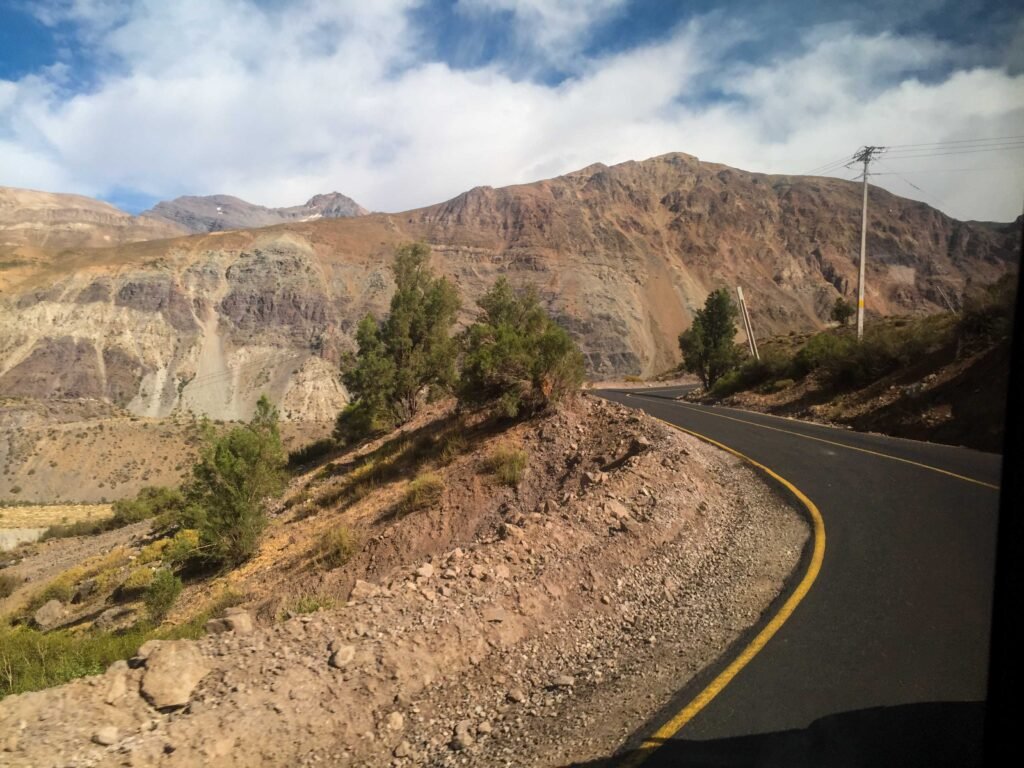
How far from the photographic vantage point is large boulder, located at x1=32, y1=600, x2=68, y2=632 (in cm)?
1486

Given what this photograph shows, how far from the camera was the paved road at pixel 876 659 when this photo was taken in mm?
3678

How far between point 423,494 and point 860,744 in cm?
938

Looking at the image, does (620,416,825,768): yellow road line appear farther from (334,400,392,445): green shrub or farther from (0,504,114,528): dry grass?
(0,504,114,528): dry grass

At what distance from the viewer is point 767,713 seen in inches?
161

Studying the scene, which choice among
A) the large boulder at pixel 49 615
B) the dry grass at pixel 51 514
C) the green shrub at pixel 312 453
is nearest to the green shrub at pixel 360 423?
the green shrub at pixel 312 453

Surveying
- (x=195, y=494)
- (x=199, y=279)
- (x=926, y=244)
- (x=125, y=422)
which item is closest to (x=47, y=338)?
(x=199, y=279)

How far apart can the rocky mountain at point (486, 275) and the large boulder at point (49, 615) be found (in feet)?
185

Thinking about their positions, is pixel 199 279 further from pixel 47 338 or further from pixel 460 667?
pixel 460 667

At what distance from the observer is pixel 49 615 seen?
15.2 meters

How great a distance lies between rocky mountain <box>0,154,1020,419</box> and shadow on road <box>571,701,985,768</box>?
72.2 m

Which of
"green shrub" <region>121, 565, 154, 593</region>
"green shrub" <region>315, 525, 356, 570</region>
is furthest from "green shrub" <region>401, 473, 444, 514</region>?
"green shrub" <region>121, 565, 154, 593</region>

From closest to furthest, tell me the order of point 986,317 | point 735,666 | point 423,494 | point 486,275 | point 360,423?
point 735,666, point 423,494, point 986,317, point 360,423, point 486,275

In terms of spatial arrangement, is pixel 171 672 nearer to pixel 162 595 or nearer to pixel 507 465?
pixel 162 595

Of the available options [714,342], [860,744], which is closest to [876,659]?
[860,744]
